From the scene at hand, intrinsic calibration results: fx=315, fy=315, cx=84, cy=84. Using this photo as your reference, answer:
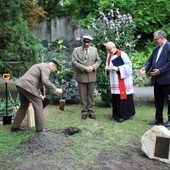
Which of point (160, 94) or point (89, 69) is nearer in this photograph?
point (160, 94)

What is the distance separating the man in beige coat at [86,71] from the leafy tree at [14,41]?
85.6 inches

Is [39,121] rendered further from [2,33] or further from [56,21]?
[56,21]

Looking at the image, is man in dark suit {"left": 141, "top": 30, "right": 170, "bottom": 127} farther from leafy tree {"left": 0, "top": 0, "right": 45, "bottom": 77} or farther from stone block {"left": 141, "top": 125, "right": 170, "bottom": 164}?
leafy tree {"left": 0, "top": 0, "right": 45, "bottom": 77}

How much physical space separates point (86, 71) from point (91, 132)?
1.49m

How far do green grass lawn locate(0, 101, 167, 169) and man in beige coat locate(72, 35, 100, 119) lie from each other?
36 cm

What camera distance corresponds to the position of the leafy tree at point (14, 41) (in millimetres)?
8344

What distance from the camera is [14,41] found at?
849 centimetres

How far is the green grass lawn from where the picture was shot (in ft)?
16.3

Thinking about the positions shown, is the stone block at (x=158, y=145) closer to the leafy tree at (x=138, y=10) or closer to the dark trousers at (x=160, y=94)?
the dark trousers at (x=160, y=94)

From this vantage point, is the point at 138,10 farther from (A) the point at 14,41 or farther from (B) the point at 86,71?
(B) the point at 86,71

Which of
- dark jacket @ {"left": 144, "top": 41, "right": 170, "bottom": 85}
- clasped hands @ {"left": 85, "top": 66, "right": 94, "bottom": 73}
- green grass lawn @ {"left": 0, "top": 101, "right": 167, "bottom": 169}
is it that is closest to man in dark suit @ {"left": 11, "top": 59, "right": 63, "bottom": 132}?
green grass lawn @ {"left": 0, "top": 101, "right": 167, "bottom": 169}

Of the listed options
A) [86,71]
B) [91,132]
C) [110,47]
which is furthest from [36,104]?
[110,47]

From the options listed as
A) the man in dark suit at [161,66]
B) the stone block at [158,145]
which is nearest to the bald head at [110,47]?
the man in dark suit at [161,66]

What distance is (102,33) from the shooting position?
7.74 meters
